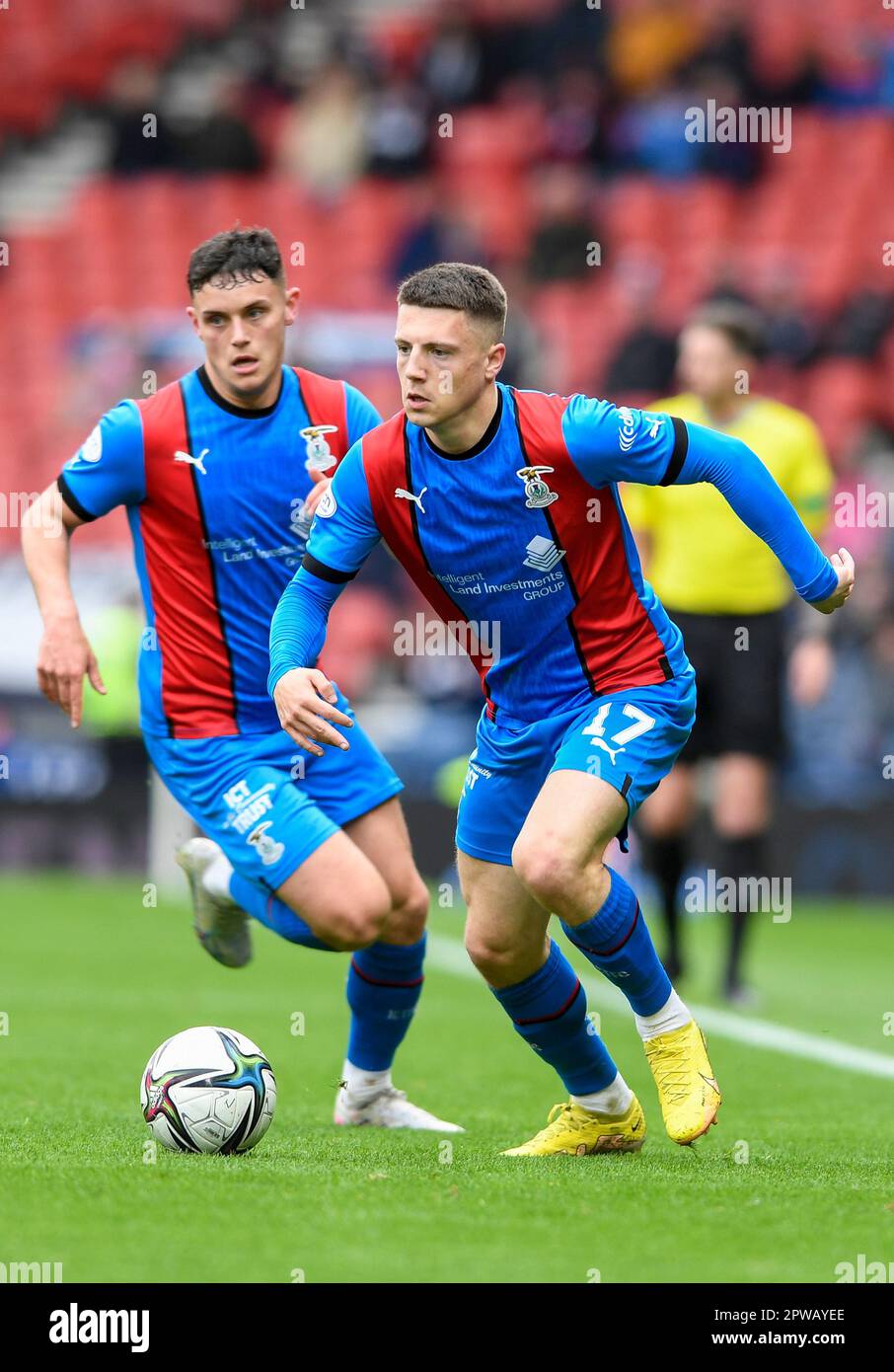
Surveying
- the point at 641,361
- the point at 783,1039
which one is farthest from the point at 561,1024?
the point at 641,361

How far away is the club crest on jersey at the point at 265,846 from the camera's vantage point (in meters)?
5.52

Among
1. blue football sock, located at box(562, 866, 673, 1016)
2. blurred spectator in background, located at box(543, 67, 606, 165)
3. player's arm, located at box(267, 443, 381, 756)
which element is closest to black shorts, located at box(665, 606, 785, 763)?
blue football sock, located at box(562, 866, 673, 1016)

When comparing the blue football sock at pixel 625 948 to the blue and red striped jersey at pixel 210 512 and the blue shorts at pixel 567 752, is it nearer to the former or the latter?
the blue shorts at pixel 567 752

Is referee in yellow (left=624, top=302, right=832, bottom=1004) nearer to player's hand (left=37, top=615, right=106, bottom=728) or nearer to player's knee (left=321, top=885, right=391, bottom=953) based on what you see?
player's knee (left=321, top=885, right=391, bottom=953)

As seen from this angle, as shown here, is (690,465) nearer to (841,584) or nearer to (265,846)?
(841,584)

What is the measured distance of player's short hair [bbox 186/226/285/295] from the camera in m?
5.49

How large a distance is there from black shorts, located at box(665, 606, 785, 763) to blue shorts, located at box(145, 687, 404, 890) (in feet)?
10.7

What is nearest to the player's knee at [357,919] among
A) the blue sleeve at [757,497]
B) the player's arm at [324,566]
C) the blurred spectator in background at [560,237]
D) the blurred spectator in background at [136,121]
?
the player's arm at [324,566]

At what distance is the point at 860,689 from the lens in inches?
527

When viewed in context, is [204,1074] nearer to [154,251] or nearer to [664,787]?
[664,787]

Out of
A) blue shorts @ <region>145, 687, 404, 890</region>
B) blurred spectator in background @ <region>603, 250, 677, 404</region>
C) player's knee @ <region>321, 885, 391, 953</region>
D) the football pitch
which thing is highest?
blurred spectator in background @ <region>603, 250, 677, 404</region>

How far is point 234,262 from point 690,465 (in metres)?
1.44

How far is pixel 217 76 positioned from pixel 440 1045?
15069 mm

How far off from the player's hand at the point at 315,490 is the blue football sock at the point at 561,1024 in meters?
1.41
